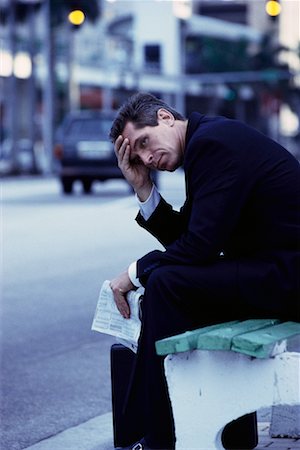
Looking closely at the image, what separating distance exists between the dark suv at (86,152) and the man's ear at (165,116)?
22.6 metres

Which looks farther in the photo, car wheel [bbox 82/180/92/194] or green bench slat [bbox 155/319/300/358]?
car wheel [bbox 82/180/92/194]

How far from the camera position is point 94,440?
509cm

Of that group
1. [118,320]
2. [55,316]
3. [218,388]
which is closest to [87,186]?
[55,316]

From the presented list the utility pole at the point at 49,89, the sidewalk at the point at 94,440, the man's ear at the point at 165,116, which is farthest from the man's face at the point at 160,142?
the utility pole at the point at 49,89

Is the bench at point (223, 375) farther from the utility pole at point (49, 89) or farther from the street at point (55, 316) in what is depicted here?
the utility pole at point (49, 89)

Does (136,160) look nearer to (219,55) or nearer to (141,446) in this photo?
(141,446)

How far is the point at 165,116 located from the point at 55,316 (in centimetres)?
484

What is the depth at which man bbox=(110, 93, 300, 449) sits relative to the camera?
399 centimetres

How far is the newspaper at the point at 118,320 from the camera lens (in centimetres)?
426

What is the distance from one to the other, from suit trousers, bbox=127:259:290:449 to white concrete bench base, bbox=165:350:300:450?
0.46 feet

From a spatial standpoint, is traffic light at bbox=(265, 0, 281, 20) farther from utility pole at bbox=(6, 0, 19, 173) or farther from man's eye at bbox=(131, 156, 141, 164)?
utility pole at bbox=(6, 0, 19, 173)

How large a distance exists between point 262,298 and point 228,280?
0.43ft

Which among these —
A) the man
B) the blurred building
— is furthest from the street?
the blurred building

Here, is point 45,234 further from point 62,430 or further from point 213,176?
point 213,176
